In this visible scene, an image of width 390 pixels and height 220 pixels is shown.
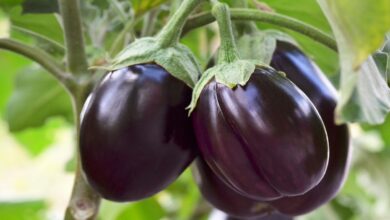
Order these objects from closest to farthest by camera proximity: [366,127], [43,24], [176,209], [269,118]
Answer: [269,118] → [43,24] → [366,127] → [176,209]

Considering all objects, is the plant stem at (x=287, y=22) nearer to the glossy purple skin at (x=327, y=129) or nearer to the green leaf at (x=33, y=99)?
the glossy purple skin at (x=327, y=129)

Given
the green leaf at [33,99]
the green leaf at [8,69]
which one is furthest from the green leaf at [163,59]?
the green leaf at [8,69]

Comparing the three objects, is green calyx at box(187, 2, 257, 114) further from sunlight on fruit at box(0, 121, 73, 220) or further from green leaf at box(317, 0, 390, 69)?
sunlight on fruit at box(0, 121, 73, 220)

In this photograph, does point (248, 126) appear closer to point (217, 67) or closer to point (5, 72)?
point (217, 67)

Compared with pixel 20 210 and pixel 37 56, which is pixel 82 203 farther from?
pixel 20 210

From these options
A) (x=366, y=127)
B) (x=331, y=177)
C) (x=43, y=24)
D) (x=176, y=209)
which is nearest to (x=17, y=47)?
(x=43, y=24)

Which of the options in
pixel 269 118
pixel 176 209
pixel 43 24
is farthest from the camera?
pixel 176 209
